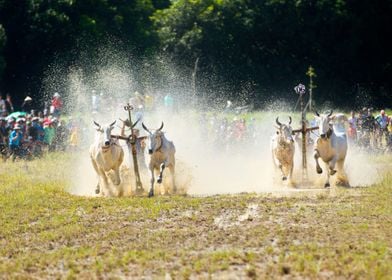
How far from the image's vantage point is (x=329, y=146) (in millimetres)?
22953

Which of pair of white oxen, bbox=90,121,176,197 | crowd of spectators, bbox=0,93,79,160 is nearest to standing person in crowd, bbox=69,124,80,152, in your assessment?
crowd of spectators, bbox=0,93,79,160

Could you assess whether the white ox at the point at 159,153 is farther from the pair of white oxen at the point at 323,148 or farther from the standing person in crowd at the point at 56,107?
the standing person in crowd at the point at 56,107

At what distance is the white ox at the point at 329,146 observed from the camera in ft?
74.5

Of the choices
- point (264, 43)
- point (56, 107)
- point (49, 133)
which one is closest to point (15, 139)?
point (49, 133)

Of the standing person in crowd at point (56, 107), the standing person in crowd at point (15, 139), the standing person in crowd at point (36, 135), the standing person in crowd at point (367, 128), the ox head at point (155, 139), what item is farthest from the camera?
the standing person in crowd at point (56, 107)

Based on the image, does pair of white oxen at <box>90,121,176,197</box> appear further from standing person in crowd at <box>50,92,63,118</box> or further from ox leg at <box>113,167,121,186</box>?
standing person in crowd at <box>50,92,63,118</box>

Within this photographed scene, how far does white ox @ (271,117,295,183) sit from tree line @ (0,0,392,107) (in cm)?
2627

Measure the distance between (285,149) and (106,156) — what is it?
446 centimetres

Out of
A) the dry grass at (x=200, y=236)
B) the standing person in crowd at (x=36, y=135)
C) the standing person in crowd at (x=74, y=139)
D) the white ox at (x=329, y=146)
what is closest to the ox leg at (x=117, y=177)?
the dry grass at (x=200, y=236)

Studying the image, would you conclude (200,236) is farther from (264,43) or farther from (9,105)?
(264,43)

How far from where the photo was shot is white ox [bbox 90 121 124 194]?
22531 mm

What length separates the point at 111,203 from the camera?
20516 mm

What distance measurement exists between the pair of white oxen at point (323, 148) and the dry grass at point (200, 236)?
3.87 feet

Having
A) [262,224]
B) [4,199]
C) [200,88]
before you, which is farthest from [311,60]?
[262,224]
